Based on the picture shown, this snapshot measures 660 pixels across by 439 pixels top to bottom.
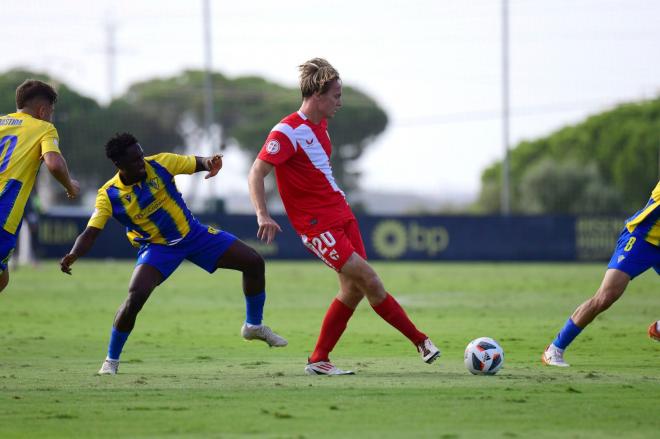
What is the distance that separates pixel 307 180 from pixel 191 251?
1.43 metres

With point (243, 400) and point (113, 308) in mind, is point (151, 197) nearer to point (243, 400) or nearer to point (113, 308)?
point (243, 400)

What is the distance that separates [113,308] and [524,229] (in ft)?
75.1

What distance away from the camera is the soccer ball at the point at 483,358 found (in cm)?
933

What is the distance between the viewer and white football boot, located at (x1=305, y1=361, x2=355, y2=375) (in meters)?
9.48

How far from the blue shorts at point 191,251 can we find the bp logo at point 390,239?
27.7m

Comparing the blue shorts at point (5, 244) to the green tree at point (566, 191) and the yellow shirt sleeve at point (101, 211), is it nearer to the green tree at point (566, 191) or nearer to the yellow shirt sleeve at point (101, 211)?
the yellow shirt sleeve at point (101, 211)

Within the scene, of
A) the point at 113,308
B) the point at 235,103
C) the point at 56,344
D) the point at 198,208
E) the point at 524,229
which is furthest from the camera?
the point at 235,103

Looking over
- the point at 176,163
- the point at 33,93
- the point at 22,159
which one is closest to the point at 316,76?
the point at 176,163

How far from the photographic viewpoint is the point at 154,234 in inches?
392

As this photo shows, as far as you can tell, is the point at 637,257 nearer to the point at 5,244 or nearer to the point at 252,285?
the point at 252,285

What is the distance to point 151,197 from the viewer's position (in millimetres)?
9844

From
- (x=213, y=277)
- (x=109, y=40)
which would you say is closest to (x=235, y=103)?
(x=109, y=40)

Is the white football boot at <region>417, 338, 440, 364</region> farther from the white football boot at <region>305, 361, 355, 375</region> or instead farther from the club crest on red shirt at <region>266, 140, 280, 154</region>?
the club crest on red shirt at <region>266, 140, 280, 154</region>

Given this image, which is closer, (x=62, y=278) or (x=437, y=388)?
(x=437, y=388)
